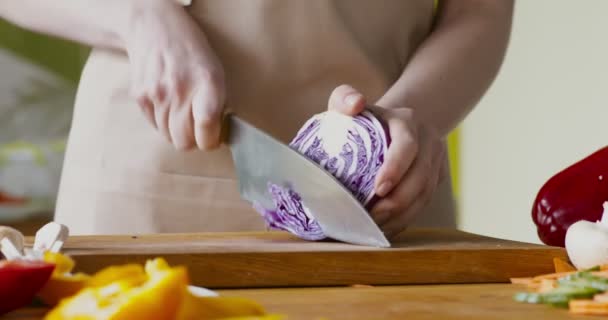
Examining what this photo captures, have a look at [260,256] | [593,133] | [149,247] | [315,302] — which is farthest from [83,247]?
[593,133]

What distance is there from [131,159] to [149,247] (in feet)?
1.15

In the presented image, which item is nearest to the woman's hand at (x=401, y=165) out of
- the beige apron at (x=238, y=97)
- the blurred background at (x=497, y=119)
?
the beige apron at (x=238, y=97)

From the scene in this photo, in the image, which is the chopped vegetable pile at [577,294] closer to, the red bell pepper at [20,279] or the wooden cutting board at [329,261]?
the wooden cutting board at [329,261]

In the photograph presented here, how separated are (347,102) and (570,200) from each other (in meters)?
0.38

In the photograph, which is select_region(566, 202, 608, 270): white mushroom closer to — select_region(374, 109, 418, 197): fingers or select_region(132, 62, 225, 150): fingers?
select_region(374, 109, 418, 197): fingers

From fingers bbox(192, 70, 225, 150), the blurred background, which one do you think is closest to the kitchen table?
fingers bbox(192, 70, 225, 150)

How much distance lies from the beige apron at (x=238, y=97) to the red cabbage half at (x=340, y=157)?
6.9 inches

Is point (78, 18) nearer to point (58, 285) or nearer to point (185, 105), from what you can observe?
point (185, 105)

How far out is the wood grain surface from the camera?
0.87m

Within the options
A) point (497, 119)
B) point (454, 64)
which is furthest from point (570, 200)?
point (497, 119)

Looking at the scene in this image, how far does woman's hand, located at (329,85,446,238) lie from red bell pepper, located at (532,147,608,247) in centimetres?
24

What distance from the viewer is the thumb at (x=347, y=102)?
1.20 meters

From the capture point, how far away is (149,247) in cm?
114

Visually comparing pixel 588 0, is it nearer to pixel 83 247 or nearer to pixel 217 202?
pixel 217 202
